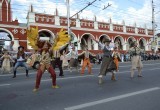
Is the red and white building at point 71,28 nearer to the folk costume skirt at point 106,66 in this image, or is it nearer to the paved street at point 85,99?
the folk costume skirt at point 106,66

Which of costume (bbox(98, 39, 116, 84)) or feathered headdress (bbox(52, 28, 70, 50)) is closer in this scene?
feathered headdress (bbox(52, 28, 70, 50))

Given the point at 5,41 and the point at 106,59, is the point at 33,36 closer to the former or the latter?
the point at 106,59

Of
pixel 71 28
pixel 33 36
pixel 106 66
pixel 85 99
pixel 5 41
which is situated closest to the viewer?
pixel 85 99

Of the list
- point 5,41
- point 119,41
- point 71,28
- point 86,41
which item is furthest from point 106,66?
point 119,41

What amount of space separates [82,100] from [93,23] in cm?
3784

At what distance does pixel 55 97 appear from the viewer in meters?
6.65

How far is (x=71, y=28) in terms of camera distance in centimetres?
3953

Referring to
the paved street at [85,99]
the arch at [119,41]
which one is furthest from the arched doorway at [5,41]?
the paved street at [85,99]


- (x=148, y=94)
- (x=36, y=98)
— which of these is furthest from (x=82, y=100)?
(x=148, y=94)

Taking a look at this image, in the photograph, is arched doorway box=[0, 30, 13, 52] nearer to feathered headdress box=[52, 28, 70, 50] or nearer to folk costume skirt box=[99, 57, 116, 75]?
folk costume skirt box=[99, 57, 116, 75]

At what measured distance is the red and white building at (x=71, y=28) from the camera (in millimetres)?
35844

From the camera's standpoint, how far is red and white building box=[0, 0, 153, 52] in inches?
1411

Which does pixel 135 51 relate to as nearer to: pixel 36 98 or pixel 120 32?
pixel 36 98

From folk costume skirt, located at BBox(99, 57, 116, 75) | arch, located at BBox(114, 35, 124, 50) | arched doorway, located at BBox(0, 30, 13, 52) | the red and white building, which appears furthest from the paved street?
arch, located at BBox(114, 35, 124, 50)
